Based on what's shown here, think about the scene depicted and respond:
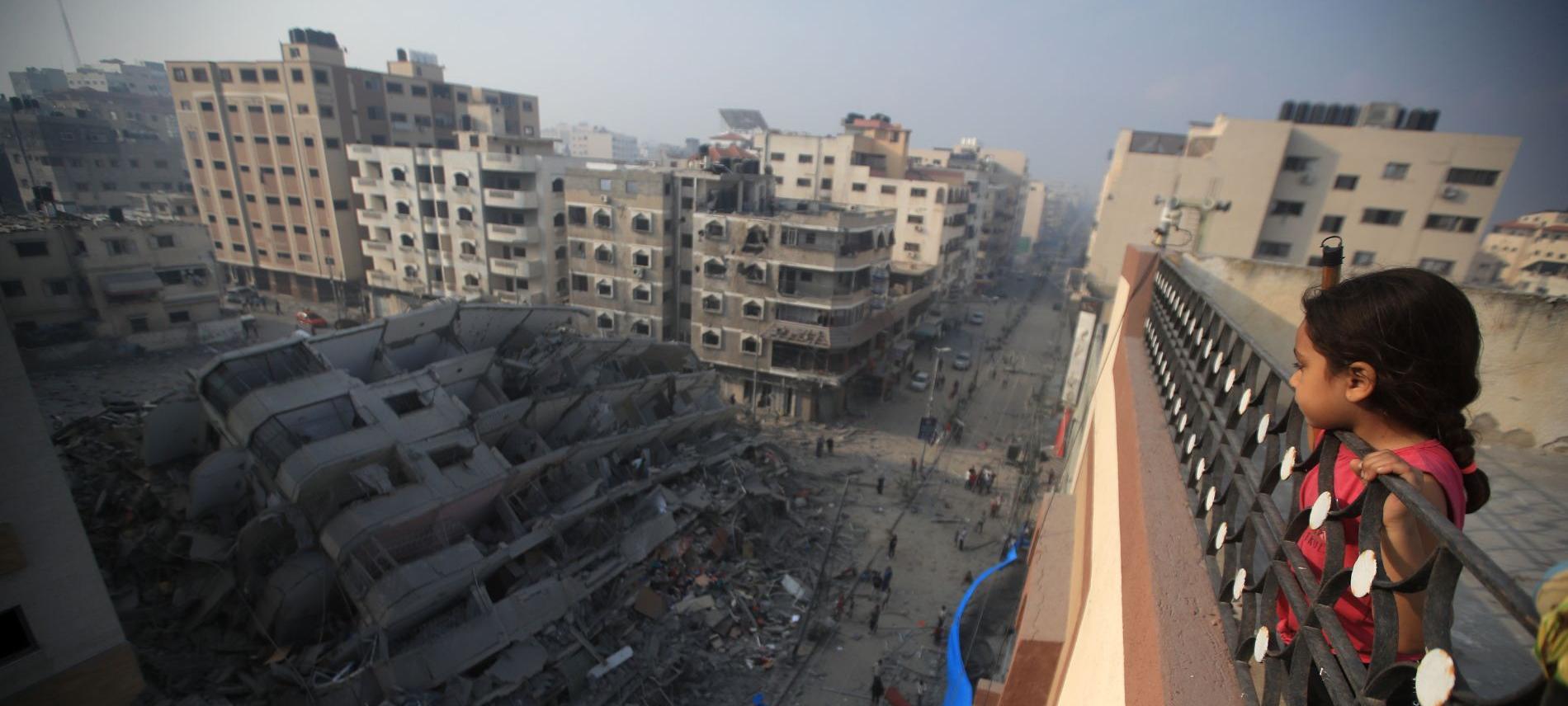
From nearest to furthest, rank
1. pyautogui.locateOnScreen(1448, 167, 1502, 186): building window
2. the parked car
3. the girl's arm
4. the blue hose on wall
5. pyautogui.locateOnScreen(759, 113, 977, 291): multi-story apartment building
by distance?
the girl's arm → the blue hose on wall → pyautogui.locateOnScreen(1448, 167, 1502, 186): building window → the parked car → pyautogui.locateOnScreen(759, 113, 977, 291): multi-story apartment building

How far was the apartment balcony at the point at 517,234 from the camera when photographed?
3228cm

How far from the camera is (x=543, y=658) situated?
1297 centimetres

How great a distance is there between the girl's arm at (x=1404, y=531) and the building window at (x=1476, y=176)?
102 ft

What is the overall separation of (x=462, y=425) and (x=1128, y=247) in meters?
14.4

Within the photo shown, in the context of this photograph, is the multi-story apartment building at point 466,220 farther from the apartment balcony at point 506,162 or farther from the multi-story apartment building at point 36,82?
the multi-story apartment building at point 36,82

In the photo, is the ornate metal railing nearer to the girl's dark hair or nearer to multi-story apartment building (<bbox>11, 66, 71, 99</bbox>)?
the girl's dark hair

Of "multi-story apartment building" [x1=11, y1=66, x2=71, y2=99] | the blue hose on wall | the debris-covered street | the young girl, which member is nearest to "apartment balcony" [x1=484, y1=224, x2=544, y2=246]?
the debris-covered street

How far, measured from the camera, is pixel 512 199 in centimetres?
3216

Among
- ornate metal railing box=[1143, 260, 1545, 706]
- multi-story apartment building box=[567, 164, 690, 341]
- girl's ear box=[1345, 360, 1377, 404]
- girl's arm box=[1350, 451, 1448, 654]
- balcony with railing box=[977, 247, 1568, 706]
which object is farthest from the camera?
multi-story apartment building box=[567, 164, 690, 341]

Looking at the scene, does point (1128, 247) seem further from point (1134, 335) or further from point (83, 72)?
point (83, 72)

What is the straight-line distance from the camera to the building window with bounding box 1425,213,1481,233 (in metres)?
22.4

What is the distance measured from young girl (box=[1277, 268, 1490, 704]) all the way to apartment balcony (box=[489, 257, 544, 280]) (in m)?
34.8

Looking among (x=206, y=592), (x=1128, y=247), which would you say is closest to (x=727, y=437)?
(x=206, y=592)

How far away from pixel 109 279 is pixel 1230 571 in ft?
127
